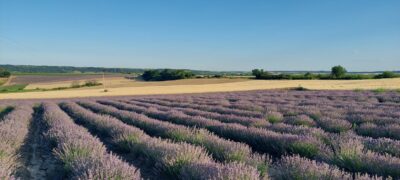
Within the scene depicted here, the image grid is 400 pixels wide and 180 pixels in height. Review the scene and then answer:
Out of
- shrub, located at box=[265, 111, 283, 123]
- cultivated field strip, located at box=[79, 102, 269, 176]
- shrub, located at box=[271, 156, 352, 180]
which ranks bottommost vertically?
shrub, located at box=[265, 111, 283, 123]

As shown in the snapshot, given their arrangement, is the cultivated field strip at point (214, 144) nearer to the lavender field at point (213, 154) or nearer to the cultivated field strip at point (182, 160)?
the lavender field at point (213, 154)

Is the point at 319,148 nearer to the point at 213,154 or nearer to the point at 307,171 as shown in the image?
the point at 213,154

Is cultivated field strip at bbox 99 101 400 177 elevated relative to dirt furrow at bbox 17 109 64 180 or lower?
elevated

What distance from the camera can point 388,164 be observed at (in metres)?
4.18

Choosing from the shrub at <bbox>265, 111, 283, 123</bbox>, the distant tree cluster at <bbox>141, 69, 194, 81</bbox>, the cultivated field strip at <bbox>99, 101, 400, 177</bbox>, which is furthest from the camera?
the distant tree cluster at <bbox>141, 69, 194, 81</bbox>

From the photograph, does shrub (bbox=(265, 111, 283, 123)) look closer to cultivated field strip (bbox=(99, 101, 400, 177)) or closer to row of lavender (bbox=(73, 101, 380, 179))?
cultivated field strip (bbox=(99, 101, 400, 177))

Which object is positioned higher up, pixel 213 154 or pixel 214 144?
pixel 214 144

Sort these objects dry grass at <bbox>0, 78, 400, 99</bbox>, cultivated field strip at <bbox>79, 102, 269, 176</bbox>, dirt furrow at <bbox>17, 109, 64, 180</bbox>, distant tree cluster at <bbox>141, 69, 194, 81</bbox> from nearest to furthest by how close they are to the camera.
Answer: cultivated field strip at <bbox>79, 102, 269, 176</bbox> < dirt furrow at <bbox>17, 109, 64, 180</bbox> < dry grass at <bbox>0, 78, 400, 99</bbox> < distant tree cluster at <bbox>141, 69, 194, 81</bbox>

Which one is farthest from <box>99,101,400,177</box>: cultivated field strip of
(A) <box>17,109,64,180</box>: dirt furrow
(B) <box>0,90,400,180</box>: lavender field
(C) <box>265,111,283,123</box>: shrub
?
(A) <box>17,109,64,180</box>: dirt furrow

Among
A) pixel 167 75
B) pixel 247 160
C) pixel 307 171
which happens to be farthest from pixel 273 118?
pixel 167 75

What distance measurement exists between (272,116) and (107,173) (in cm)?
762

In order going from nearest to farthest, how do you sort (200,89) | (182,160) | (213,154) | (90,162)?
(90,162), (182,160), (213,154), (200,89)

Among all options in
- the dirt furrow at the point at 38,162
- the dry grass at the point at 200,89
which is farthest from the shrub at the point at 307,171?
the dry grass at the point at 200,89

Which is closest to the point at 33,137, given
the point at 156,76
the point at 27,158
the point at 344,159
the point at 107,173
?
the point at 27,158
